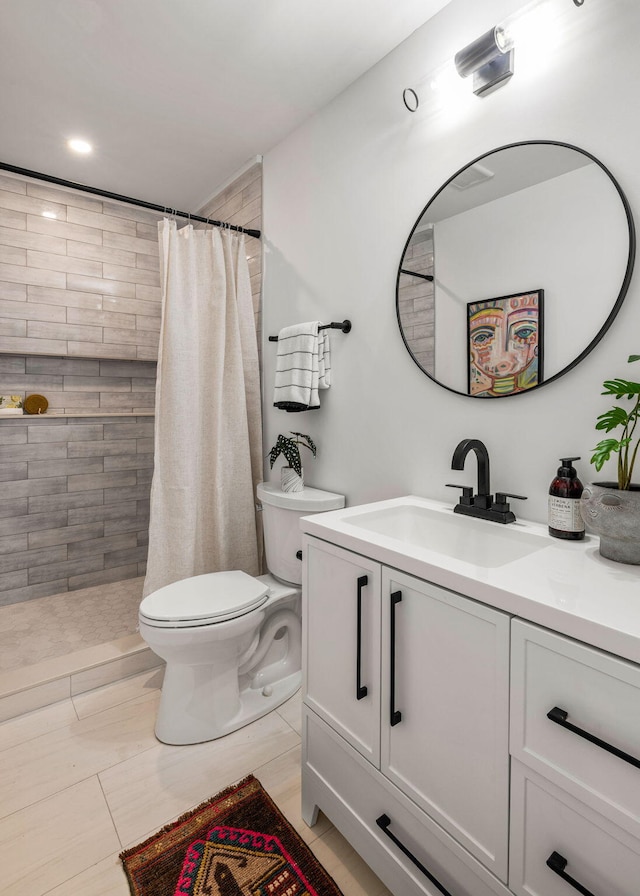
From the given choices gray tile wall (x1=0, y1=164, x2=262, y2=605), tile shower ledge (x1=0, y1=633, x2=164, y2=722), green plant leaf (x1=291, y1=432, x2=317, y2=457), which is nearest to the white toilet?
green plant leaf (x1=291, y1=432, x2=317, y2=457)

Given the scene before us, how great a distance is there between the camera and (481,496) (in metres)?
1.33

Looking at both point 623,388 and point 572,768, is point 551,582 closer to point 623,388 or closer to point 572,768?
point 572,768

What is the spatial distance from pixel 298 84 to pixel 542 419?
5.49ft

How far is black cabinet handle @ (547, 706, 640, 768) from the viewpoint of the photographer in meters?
0.64

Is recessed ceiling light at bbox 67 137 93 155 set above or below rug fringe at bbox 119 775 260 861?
above

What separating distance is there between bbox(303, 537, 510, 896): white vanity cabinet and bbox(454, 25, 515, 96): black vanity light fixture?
55.0 inches

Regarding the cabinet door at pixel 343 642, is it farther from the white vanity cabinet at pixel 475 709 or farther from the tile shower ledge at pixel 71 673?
the tile shower ledge at pixel 71 673

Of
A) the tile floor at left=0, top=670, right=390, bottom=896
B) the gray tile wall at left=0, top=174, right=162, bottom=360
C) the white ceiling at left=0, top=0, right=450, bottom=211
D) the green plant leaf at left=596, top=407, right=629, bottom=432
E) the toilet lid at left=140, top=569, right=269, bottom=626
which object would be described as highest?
the white ceiling at left=0, top=0, right=450, bottom=211

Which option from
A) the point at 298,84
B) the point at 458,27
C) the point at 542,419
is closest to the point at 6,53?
the point at 298,84

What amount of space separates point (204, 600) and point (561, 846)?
1244mm

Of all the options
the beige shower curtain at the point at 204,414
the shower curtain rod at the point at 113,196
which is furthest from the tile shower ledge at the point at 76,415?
the shower curtain rod at the point at 113,196

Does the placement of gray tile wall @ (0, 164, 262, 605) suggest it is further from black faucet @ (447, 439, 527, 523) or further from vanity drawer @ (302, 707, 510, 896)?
vanity drawer @ (302, 707, 510, 896)

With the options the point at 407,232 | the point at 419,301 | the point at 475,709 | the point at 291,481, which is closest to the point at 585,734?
the point at 475,709

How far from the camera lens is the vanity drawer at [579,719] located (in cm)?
66
